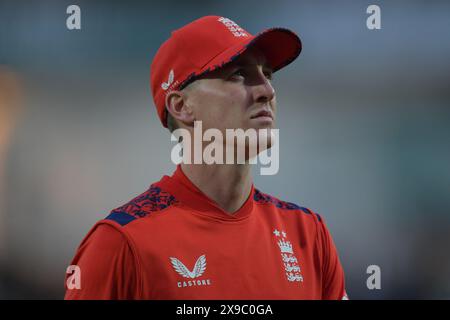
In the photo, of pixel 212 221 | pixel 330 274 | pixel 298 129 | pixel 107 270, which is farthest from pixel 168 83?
pixel 298 129

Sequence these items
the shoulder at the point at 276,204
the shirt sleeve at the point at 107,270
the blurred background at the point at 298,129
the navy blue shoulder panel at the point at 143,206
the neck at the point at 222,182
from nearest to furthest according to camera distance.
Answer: the shirt sleeve at the point at 107,270, the navy blue shoulder panel at the point at 143,206, the neck at the point at 222,182, the shoulder at the point at 276,204, the blurred background at the point at 298,129

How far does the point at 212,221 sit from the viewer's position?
1.57 m

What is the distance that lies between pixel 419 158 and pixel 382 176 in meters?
0.28

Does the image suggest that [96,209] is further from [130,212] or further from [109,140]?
[130,212]

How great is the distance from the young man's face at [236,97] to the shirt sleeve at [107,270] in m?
0.42

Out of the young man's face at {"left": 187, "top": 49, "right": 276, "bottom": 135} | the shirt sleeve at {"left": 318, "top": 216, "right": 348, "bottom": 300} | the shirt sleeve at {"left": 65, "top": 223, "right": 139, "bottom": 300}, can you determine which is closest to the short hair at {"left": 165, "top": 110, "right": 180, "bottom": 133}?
the young man's face at {"left": 187, "top": 49, "right": 276, "bottom": 135}

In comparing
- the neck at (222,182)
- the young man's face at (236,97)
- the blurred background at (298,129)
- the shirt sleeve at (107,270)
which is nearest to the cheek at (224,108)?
the young man's face at (236,97)

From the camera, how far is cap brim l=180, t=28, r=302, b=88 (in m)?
1.53

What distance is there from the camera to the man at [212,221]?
55.7 inches

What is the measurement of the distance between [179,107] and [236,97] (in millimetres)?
199

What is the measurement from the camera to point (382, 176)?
9.71 ft

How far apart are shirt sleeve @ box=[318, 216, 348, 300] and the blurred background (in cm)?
106

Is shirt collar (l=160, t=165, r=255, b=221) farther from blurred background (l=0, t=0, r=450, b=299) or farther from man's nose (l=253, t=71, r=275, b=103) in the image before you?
blurred background (l=0, t=0, r=450, b=299)

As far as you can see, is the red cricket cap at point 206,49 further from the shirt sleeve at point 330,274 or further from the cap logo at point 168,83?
the shirt sleeve at point 330,274
